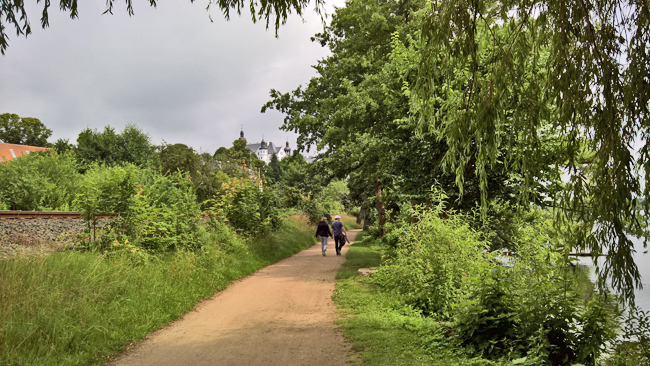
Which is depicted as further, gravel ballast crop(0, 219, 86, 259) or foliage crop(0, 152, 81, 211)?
foliage crop(0, 152, 81, 211)

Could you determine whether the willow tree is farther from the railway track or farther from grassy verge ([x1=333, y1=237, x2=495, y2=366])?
the railway track

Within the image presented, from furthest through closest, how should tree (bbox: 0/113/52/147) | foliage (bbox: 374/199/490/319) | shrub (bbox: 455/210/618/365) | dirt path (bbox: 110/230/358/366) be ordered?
tree (bbox: 0/113/52/147) → foliage (bbox: 374/199/490/319) → dirt path (bbox: 110/230/358/366) → shrub (bbox: 455/210/618/365)

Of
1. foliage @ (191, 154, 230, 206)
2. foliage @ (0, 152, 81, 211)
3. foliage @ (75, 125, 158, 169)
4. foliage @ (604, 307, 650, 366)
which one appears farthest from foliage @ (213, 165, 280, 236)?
foliage @ (75, 125, 158, 169)

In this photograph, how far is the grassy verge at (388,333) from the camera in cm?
500

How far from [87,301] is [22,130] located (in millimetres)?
66088

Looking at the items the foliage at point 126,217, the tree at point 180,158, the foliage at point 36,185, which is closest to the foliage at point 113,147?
the tree at point 180,158

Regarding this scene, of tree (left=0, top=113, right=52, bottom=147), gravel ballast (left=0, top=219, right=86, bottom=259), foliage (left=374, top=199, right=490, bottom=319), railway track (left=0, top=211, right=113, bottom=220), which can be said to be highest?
tree (left=0, top=113, right=52, bottom=147)

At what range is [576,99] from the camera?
3.66 meters

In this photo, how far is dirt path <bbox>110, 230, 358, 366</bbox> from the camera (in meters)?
5.18

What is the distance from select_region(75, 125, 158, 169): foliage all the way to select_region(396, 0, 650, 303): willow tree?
1473 inches

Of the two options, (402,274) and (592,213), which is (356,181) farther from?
(592,213)

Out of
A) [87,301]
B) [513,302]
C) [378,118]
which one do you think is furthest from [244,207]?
[513,302]

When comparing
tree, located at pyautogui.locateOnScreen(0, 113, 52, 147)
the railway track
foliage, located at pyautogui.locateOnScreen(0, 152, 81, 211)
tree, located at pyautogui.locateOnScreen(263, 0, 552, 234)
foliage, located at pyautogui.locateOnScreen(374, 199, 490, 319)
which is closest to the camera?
foliage, located at pyautogui.locateOnScreen(374, 199, 490, 319)

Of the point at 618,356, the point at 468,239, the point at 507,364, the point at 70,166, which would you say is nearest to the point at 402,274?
the point at 468,239
